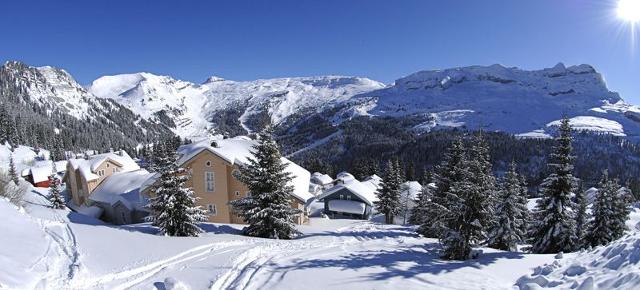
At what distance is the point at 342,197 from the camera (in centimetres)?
6059

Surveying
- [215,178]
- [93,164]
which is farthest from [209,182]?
[93,164]

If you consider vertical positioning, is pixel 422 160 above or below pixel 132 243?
above

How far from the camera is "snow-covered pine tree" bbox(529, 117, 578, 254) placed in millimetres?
21641

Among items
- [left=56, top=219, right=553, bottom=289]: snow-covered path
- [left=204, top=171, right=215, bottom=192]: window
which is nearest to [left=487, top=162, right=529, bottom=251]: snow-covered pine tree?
[left=56, top=219, right=553, bottom=289]: snow-covered path

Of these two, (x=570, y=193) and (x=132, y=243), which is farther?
(x=570, y=193)

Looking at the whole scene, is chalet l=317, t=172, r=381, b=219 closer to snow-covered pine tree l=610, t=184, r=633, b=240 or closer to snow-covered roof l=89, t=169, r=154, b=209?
snow-covered roof l=89, t=169, r=154, b=209

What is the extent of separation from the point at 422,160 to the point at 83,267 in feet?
576

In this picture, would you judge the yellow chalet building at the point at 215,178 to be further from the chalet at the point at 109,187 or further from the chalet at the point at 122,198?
the chalet at the point at 109,187

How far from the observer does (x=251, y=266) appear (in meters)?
14.7

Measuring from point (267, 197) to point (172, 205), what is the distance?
5.91 metres

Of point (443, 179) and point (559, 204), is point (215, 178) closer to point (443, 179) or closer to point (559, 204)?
point (443, 179)

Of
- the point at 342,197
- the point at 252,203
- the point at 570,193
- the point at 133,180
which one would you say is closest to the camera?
the point at 570,193

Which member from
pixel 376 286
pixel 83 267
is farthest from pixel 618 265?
pixel 83 267

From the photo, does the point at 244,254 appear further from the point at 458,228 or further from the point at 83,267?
the point at 458,228
